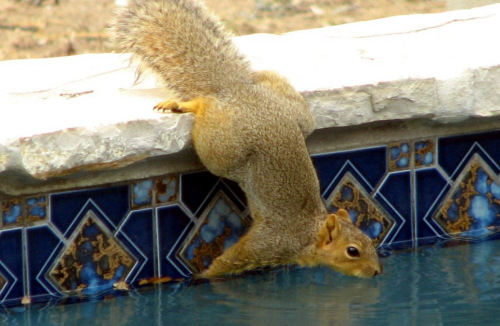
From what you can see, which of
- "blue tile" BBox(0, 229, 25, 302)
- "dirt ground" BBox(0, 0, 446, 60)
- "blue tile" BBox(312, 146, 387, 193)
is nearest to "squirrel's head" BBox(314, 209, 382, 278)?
"blue tile" BBox(312, 146, 387, 193)

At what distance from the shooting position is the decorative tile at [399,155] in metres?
3.53

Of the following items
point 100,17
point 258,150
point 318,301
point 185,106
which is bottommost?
point 318,301

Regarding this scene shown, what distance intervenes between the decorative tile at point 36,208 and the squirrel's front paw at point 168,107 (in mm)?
448

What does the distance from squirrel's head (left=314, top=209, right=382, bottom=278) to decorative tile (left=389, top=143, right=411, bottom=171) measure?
1.20 ft

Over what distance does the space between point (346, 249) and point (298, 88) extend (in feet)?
1.84

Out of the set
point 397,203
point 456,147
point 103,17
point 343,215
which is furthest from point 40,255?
point 103,17

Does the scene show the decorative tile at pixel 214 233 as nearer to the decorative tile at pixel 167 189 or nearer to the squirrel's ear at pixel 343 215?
the decorative tile at pixel 167 189

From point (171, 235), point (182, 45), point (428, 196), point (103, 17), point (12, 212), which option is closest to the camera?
point (12, 212)

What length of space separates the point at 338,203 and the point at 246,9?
2662 millimetres

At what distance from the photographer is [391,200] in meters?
3.56

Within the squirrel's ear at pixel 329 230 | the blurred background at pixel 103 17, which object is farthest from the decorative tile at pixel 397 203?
the blurred background at pixel 103 17

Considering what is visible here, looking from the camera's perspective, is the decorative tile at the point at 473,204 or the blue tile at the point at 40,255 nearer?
the blue tile at the point at 40,255

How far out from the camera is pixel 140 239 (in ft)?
10.6

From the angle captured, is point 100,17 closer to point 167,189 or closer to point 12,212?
point 167,189
